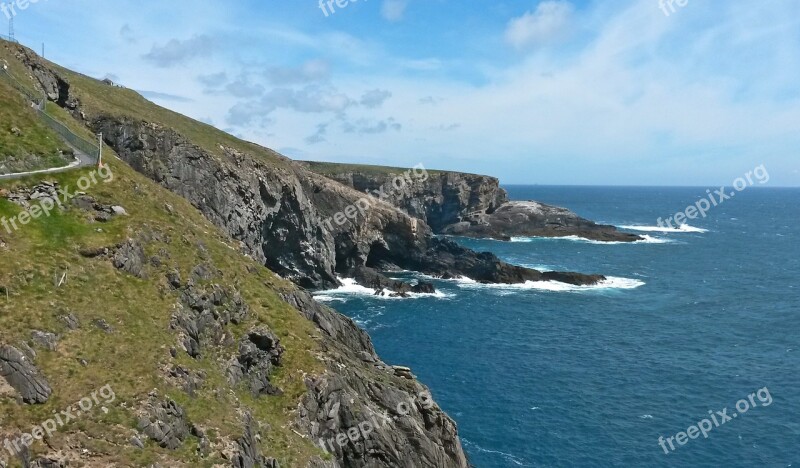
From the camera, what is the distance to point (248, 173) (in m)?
80.6

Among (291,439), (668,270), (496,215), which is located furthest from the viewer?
(496,215)

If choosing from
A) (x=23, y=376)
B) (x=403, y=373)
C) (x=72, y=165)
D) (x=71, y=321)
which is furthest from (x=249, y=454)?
(x=72, y=165)

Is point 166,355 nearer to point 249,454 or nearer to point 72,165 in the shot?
point 249,454

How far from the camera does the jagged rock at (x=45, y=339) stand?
82.9ft

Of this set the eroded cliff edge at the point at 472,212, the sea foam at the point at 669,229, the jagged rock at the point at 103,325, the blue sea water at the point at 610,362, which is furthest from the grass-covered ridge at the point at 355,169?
the jagged rock at the point at 103,325

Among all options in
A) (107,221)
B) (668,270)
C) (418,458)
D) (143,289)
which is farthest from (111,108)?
(668,270)

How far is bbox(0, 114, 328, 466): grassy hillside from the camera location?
77.4 feet

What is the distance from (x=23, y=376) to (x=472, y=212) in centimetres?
15681

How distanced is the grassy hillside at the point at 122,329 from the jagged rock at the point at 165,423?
417mm

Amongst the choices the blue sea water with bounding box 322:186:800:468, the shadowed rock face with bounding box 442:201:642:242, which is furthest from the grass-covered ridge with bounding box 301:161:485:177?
the blue sea water with bounding box 322:186:800:468

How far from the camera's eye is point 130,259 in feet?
108

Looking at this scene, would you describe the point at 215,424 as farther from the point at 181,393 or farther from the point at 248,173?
the point at 248,173

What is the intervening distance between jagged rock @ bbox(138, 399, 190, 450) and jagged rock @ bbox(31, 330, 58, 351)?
5.45 metres

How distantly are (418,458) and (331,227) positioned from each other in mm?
72927
